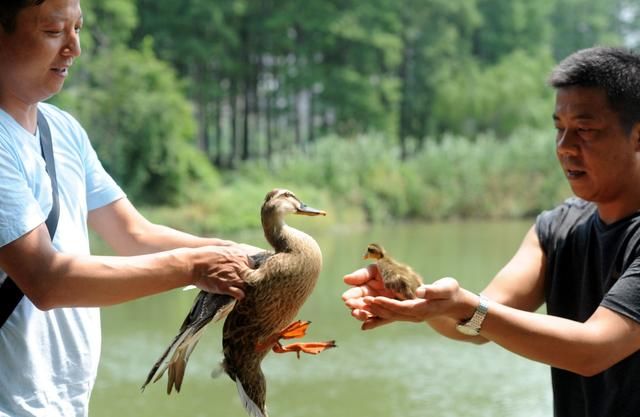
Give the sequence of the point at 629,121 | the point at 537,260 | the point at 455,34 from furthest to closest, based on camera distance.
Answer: the point at 455,34
the point at 537,260
the point at 629,121

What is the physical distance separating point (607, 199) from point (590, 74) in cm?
32

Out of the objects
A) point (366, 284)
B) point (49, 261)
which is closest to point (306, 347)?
point (366, 284)

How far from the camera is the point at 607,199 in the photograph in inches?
90.5

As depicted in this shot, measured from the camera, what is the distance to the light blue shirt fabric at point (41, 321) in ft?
6.10

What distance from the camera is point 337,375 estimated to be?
345 inches

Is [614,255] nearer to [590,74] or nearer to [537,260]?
[537,260]

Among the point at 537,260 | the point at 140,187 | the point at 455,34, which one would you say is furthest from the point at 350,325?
the point at 455,34

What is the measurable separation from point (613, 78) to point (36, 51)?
1.39m

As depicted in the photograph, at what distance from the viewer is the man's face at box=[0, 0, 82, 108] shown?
1.95 metres

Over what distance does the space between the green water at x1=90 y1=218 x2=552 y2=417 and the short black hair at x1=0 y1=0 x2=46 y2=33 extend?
5.81m

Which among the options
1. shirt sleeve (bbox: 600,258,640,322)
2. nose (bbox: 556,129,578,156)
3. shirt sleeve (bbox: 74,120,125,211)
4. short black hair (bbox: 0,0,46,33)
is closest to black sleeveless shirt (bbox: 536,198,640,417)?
shirt sleeve (bbox: 600,258,640,322)

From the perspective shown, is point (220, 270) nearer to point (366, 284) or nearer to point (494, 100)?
point (366, 284)

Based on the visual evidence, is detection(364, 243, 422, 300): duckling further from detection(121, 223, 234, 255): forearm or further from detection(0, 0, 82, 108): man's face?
detection(0, 0, 82, 108): man's face

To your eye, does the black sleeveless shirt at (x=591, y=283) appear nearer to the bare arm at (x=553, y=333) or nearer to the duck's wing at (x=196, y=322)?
the bare arm at (x=553, y=333)
